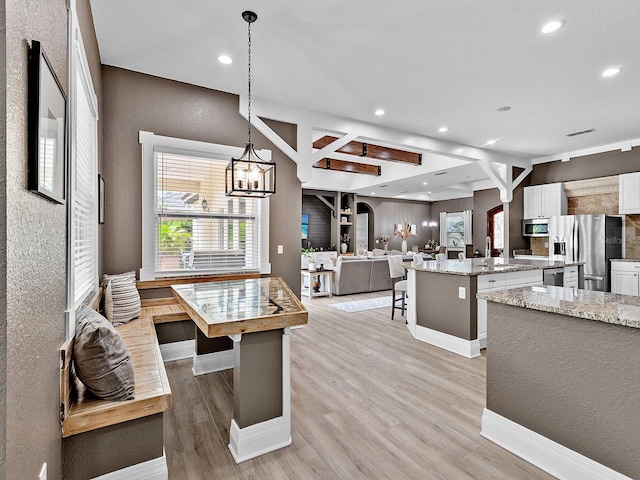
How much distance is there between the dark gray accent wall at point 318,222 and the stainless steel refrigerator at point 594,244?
252 inches

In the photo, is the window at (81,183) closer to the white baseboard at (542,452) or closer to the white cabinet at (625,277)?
the white baseboard at (542,452)

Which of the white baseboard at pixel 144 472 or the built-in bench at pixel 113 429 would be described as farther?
Answer: the white baseboard at pixel 144 472

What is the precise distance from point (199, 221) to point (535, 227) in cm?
660

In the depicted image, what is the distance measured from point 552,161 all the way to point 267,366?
24.7ft

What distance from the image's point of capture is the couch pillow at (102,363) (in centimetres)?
166

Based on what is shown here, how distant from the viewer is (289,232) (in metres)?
4.53

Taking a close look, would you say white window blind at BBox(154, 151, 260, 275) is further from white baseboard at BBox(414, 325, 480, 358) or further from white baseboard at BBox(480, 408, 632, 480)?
white baseboard at BBox(480, 408, 632, 480)

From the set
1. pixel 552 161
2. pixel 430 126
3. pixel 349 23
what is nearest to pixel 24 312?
pixel 349 23

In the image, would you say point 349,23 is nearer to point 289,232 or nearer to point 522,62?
point 522,62

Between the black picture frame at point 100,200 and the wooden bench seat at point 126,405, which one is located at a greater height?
the black picture frame at point 100,200

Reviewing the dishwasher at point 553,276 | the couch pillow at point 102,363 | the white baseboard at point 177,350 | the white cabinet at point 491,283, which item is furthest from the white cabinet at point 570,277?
the couch pillow at point 102,363

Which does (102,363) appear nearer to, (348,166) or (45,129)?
(45,129)

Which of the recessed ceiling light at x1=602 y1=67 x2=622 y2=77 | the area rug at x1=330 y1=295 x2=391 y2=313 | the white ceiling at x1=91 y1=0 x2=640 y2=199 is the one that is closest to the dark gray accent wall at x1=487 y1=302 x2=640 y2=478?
the white ceiling at x1=91 y1=0 x2=640 y2=199

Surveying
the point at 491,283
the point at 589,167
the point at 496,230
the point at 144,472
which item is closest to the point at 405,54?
the point at 491,283
